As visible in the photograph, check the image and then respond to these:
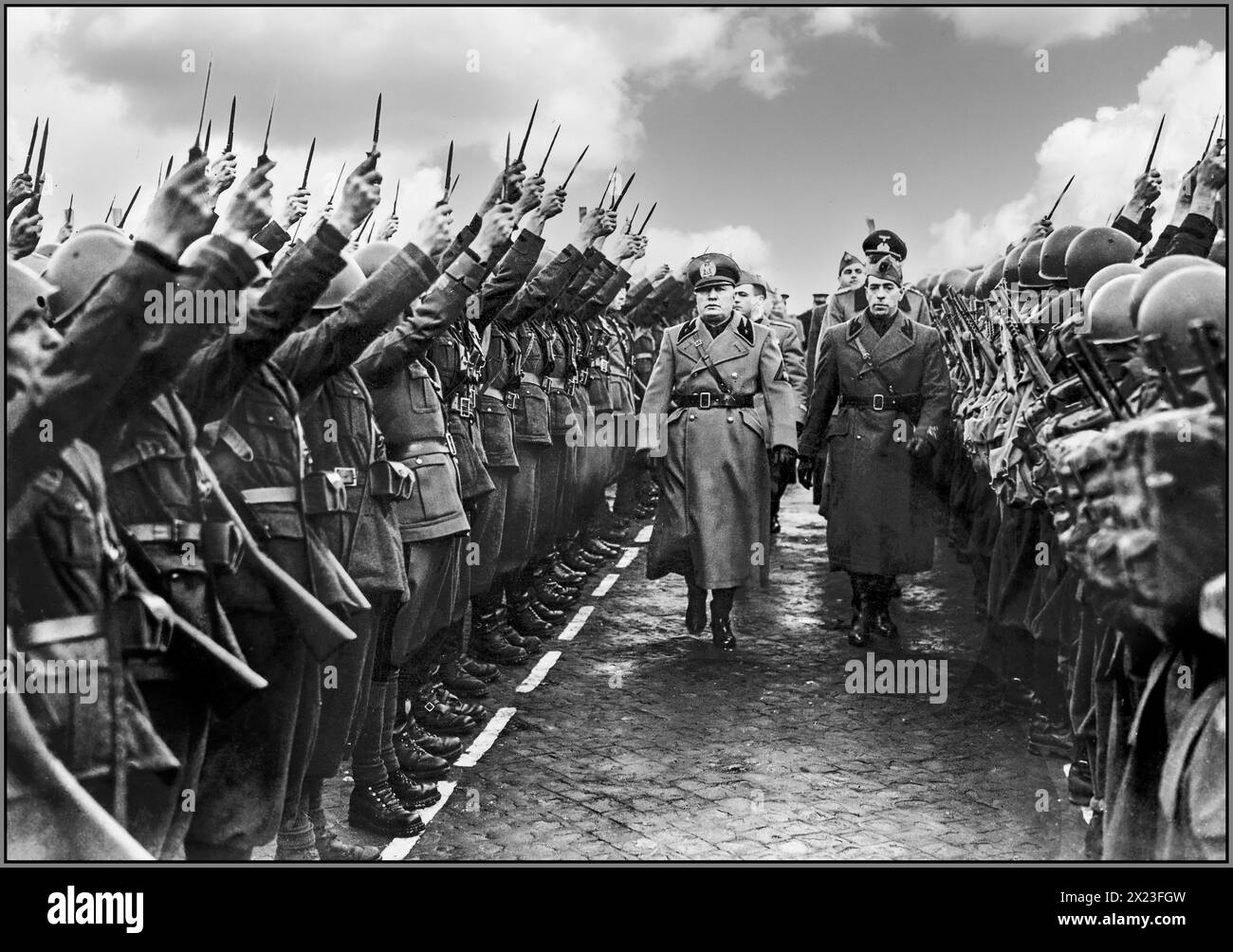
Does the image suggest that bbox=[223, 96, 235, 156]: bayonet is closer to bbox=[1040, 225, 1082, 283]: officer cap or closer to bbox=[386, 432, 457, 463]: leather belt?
bbox=[386, 432, 457, 463]: leather belt

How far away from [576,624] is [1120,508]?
6.38 meters

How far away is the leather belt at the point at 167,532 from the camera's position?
3727 mm

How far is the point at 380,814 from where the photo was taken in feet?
17.9

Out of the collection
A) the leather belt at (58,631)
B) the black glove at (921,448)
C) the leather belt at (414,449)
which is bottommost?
the leather belt at (58,631)

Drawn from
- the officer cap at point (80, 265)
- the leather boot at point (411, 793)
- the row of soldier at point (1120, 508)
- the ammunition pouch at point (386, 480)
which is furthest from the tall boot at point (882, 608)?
the officer cap at point (80, 265)

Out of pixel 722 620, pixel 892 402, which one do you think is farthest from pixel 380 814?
pixel 892 402

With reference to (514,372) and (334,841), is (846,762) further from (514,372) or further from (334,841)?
(514,372)

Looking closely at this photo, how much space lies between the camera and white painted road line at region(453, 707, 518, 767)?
6305 millimetres

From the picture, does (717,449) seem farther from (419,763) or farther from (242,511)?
(242,511)

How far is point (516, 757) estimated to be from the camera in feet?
20.7

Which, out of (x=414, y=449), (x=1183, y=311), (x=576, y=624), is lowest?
(x=576, y=624)

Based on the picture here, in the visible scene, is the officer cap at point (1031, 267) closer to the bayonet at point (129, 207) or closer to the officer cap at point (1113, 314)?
the officer cap at point (1113, 314)

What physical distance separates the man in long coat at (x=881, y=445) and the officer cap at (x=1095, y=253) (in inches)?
97.5

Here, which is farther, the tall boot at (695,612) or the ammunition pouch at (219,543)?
the tall boot at (695,612)
